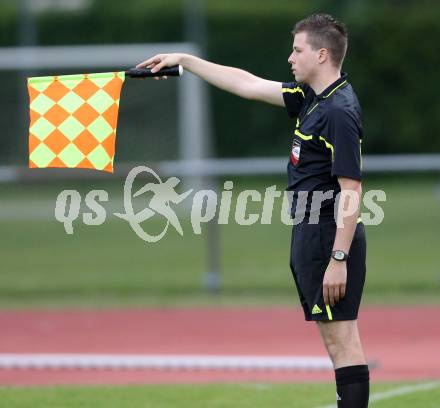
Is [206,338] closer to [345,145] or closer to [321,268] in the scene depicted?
[321,268]

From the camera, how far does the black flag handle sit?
5.68 m

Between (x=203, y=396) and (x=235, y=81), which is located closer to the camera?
(x=235, y=81)

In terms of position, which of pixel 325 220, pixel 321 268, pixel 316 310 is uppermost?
pixel 325 220

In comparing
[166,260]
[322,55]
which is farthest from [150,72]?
[166,260]

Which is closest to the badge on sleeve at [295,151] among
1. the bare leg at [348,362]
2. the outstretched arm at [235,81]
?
the outstretched arm at [235,81]

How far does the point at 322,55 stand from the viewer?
5.46m

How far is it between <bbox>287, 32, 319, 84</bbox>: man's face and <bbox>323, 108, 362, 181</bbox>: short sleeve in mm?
309

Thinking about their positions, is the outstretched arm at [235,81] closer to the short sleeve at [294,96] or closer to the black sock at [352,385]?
the short sleeve at [294,96]

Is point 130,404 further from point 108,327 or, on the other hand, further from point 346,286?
point 108,327

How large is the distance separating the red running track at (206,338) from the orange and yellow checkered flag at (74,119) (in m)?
2.74

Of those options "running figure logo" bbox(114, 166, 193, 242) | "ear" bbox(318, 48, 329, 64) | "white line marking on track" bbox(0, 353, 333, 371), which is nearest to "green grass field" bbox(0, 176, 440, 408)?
"running figure logo" bbox(114, 166, 193, 242)

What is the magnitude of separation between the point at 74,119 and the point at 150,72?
0.48 m

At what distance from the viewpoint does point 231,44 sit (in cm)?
2938

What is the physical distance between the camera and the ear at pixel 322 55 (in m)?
5.46
